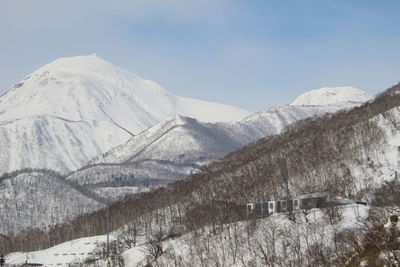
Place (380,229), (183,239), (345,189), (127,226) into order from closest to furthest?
(380,229) → (183,239) → (345,189) → (127,226)

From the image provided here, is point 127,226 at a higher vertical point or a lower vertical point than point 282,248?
higher

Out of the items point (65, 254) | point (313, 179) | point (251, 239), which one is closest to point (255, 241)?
point (251, 239)

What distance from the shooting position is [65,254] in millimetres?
159500

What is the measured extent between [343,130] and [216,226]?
279 ft

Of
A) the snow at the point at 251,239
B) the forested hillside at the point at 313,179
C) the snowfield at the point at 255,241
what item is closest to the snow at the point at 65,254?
the forested hillside at the point at 313,179

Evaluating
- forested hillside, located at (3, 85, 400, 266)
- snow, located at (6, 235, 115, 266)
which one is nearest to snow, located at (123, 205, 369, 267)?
forested hillside, located at (3, 85, 400, 266)

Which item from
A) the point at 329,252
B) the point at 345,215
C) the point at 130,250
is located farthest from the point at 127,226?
the point at 329,252

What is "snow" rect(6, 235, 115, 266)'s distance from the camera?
152m

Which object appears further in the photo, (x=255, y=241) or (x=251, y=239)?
(x=251, y=239)

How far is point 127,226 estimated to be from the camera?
184500 millimetres

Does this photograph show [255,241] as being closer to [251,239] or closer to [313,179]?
[251,239]

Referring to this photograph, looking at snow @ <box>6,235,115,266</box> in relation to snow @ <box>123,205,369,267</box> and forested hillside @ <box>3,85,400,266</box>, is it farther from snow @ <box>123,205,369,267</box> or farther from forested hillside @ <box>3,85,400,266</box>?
snow @ <box>123,205,369,267</box>

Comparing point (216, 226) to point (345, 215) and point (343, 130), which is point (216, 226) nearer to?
point (345, 215)

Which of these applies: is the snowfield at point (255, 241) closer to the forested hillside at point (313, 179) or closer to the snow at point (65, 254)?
the forested hillside at point (313, 179)
